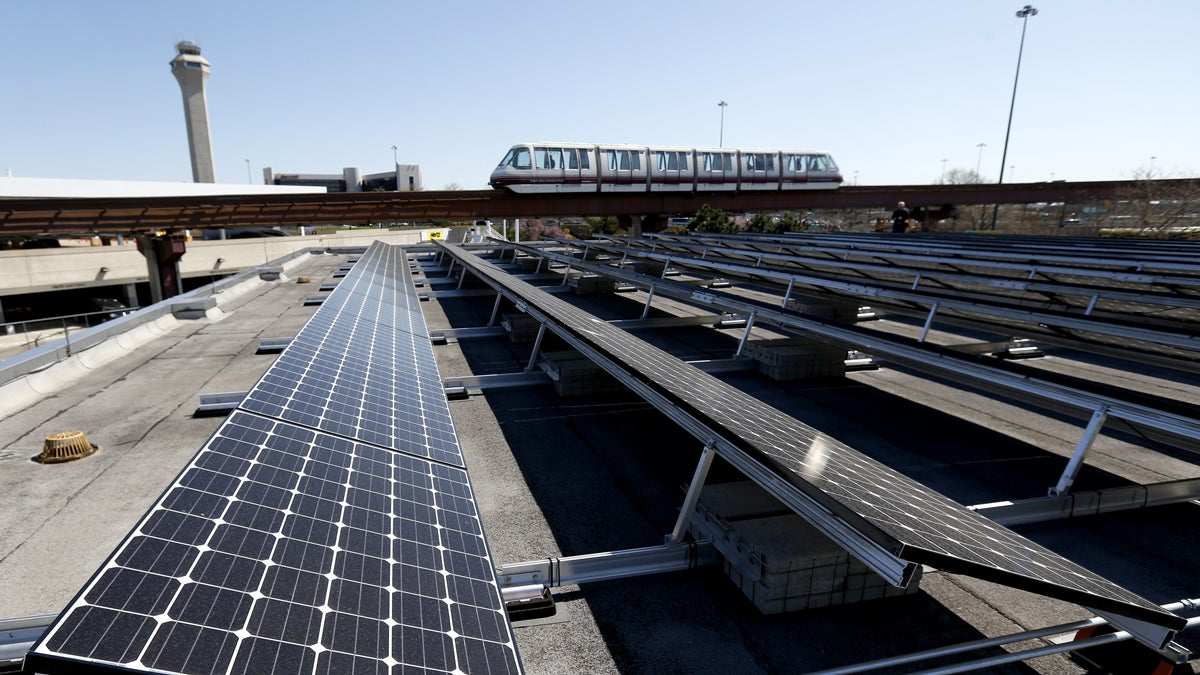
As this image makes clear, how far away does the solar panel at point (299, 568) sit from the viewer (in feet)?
7.63

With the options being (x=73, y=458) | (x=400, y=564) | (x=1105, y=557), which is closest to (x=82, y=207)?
(x=73, y=458)

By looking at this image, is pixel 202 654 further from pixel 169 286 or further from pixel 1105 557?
pixel 169 286

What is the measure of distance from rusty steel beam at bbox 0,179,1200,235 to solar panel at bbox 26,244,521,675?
28.4 m

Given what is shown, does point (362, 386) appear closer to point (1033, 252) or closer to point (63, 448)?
point (63, 448)

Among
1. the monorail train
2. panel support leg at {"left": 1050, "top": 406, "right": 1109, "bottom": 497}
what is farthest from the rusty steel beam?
panel support leg at {"left": 1050, "top": 406, "right": 1109, "bottom": 497}

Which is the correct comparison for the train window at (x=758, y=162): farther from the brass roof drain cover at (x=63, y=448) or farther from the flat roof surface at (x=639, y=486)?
the brass roof drain cover at (x=63, y=448)

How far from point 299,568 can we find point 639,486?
5.34 meters

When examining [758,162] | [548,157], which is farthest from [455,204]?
[758,162]

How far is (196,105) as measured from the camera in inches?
3952

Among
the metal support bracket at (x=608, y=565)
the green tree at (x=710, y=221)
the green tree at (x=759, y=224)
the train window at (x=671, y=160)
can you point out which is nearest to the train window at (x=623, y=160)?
the train window at (x=671, y=160)

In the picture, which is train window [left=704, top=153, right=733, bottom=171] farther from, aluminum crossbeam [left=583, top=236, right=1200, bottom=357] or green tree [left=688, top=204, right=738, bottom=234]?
aluminum crossbeam [left=583, top=236, right=1200, bottom=357]

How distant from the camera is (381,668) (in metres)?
2.55

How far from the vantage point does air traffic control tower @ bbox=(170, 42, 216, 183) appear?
97.4 meters

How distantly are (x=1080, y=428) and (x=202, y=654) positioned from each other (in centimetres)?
1259
